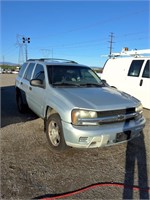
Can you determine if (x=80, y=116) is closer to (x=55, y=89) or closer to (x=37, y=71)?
(x=55, y=89)

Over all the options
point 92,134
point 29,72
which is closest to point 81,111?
point 92,134

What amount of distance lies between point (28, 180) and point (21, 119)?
10.9ft

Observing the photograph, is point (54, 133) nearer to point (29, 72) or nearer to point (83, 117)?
point (83, 117)

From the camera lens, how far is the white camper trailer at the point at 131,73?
23.5 ft

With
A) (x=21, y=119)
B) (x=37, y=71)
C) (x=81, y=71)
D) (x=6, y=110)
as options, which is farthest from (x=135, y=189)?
(x=6, y=110)

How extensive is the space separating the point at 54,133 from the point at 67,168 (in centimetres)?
77

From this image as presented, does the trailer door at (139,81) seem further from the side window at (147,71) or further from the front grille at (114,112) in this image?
the front grille at (114,112)

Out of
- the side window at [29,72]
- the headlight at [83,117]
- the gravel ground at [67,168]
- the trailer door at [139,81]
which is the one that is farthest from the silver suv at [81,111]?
the trailer door at [139,81]

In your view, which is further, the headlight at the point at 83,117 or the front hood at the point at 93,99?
the front hood at the point at 93,99

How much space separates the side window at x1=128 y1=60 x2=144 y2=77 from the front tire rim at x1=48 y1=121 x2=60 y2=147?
15.0ft

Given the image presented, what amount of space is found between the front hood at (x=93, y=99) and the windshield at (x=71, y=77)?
0.40m

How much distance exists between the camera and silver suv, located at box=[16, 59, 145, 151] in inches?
135

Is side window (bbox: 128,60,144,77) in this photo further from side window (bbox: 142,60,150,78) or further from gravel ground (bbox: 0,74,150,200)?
gravel ground (bbox: 0,74,150,200)

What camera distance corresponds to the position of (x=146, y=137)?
195 inches
